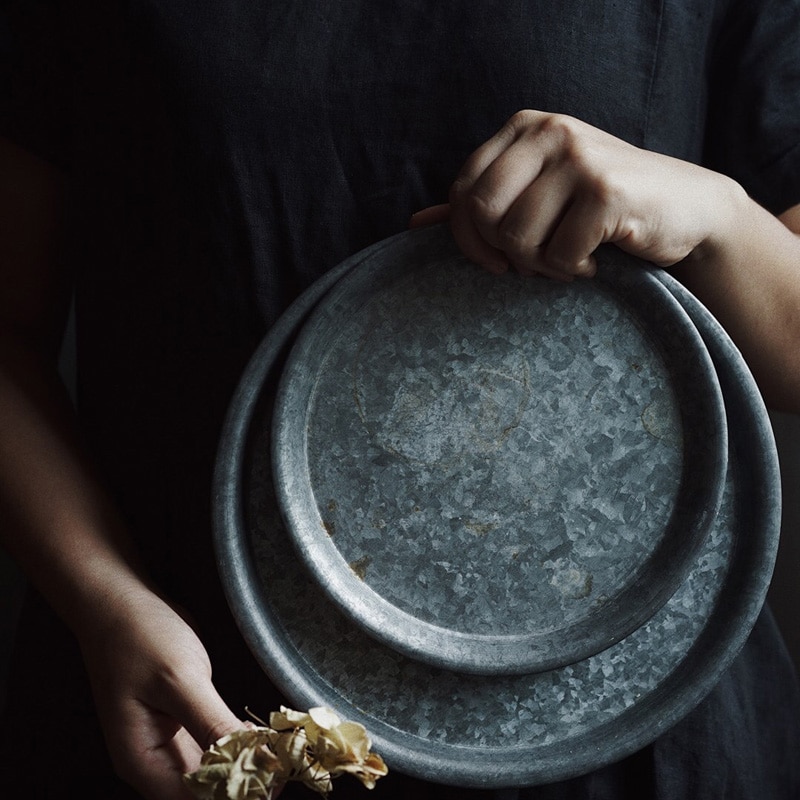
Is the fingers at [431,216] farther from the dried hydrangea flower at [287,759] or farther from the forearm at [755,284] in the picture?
the dried hydrangea flower at [287,759]

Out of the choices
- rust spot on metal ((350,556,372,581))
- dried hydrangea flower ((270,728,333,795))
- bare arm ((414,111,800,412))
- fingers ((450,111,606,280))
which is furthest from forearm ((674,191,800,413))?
dried hydrangea flower ((270,728,333,795))

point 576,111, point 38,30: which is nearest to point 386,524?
point 576,111

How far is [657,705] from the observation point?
56 centimetres

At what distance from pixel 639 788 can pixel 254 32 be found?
25.4 inches

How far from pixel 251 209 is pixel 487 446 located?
0.25 meters

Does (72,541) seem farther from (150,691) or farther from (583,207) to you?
(583,207)

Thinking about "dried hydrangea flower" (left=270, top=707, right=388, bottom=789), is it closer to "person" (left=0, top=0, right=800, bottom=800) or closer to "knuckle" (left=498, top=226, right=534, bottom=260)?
"person" (left=0, top=0, right=800, bottom=800)

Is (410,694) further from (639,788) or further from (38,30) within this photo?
(38,30)

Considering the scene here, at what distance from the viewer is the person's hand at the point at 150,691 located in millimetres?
542

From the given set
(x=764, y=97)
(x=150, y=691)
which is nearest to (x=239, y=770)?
(x=150, y=691)

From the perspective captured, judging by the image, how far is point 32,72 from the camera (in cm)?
70

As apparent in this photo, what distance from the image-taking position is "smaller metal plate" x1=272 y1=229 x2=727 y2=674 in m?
0.58

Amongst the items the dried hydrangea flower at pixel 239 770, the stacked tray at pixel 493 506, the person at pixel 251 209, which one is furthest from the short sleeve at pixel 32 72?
the dried hydrangea flower at pixel 239 770

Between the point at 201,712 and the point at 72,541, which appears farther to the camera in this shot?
the point at 72,541
